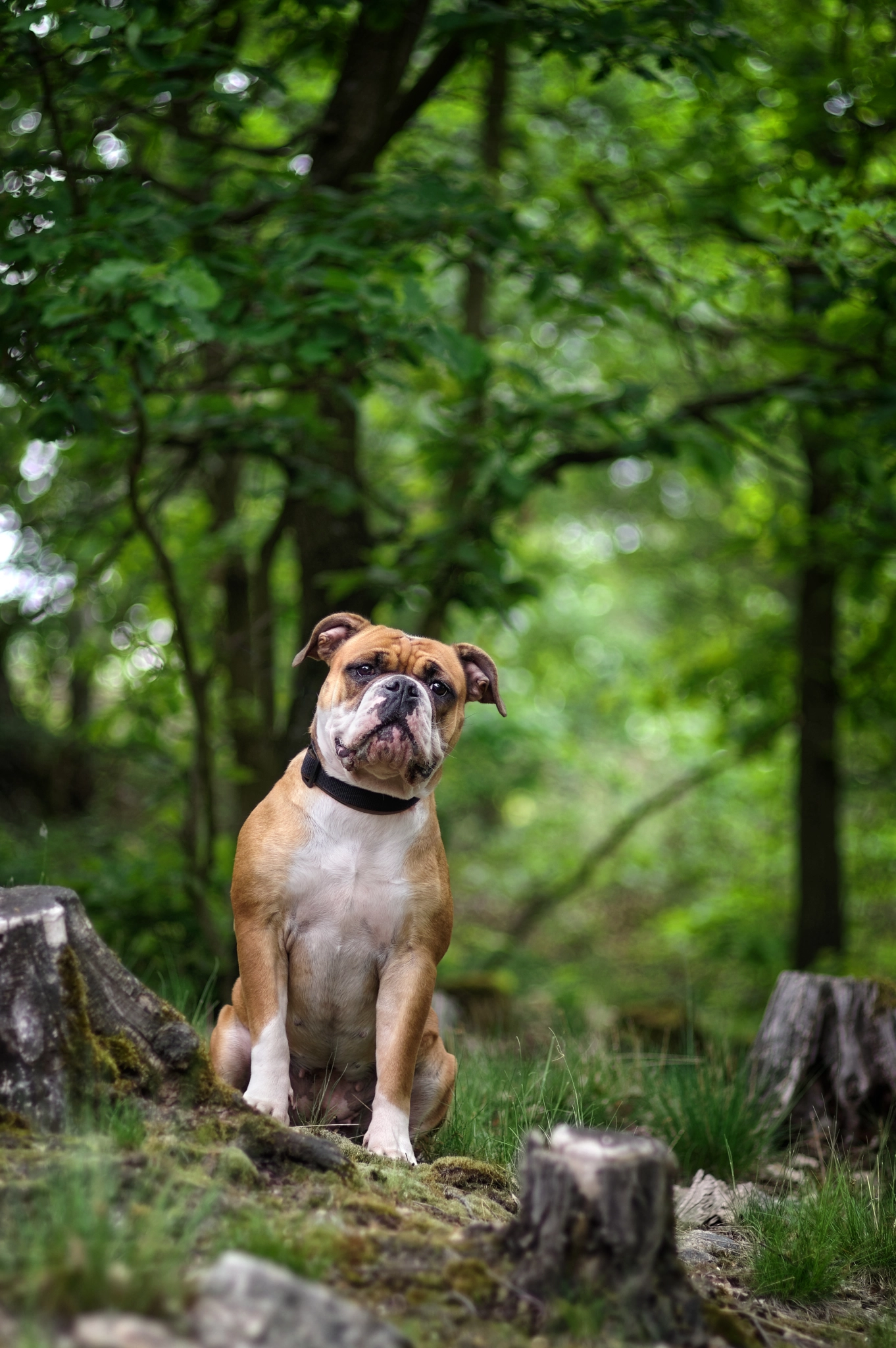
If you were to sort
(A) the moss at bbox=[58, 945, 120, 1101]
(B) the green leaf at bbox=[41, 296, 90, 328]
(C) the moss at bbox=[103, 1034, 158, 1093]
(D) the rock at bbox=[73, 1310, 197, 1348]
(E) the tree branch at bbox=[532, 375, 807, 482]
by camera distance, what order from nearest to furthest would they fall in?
1. (D) the rock at bbox=[73, 1310, 197, 1348]
2. (A) the moss at bbox=[58, 945, 120, 1101]
3. (C) the moss at bbox=[103, 1034, 158, 1093]
4. (B) the green leaf at bbox=[41, 296, 90, 328]
5. (E) the tree branch at bbox=[532, 375, 807, 482]

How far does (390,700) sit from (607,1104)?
6.39 feet

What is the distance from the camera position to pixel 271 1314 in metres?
1.91

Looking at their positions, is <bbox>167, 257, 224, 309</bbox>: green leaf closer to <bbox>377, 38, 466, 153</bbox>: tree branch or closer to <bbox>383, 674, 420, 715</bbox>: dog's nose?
<bbox>383, 674, 420, 715</bbox>: dog's nose

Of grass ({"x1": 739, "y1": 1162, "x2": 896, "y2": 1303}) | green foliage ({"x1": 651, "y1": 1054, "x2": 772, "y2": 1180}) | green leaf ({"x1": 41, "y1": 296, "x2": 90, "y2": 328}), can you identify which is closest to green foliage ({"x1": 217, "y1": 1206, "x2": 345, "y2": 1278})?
grass ({"x1": 739, "y1": 1162, "x2": 896, "y2": 1303})

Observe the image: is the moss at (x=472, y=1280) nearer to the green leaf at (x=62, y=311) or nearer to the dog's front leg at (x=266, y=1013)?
the dog's front leg at (x=266, y=1013)

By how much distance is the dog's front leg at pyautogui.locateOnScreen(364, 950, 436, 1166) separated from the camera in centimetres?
344

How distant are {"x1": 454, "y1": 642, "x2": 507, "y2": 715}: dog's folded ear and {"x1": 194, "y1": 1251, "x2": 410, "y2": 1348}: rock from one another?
89.0 inches

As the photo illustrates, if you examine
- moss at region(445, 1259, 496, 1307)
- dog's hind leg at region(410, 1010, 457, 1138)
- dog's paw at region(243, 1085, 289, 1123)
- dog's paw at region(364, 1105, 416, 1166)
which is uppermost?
moss at region(445, 1259, 496, 1307)

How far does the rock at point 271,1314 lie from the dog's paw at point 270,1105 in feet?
4.46

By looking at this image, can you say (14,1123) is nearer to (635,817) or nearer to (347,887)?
(347,887)

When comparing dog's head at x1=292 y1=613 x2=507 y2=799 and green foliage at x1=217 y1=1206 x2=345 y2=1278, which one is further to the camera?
dog's head at x1=292 y1=613 x2=507 y2=799

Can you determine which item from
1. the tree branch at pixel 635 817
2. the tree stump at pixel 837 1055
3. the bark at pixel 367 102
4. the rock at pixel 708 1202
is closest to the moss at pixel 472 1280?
the rock at pixel 708 1202

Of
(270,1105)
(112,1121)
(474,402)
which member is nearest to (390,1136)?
(270,1105)

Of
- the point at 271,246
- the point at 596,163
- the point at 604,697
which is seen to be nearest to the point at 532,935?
the point at 604,697
